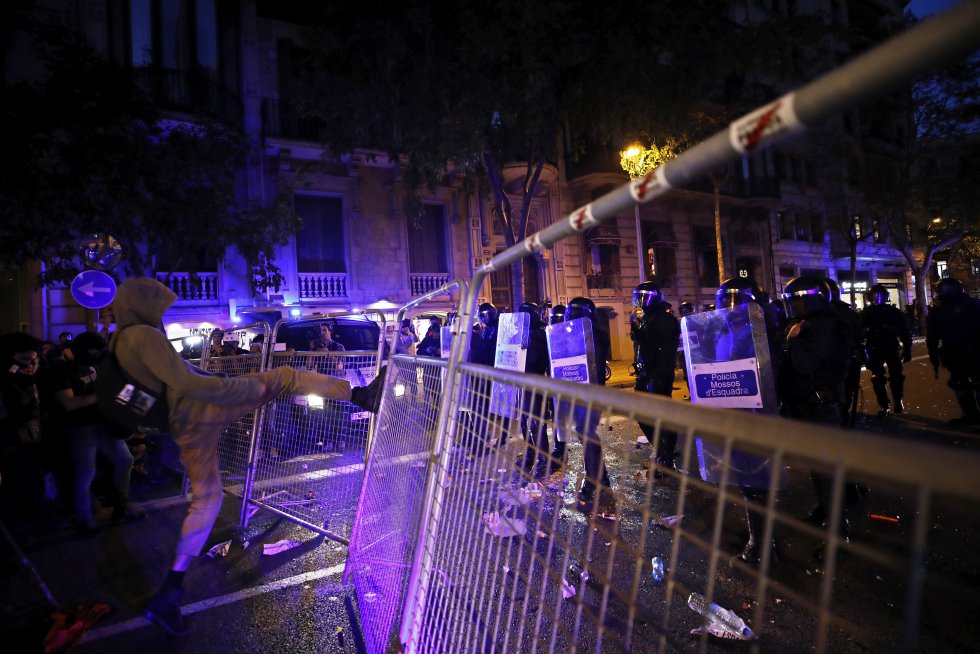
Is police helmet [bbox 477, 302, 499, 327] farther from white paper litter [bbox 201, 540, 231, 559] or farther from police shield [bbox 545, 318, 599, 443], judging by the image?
white paper litter [bbox 201, 540, 231, 559]

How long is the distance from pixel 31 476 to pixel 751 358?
272 inches

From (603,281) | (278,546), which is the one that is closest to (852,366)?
(278,546)

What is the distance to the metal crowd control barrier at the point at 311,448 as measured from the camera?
407 cm

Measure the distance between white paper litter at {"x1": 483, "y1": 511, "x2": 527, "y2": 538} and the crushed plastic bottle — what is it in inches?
74.7

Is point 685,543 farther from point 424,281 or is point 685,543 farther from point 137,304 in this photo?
point 424,281

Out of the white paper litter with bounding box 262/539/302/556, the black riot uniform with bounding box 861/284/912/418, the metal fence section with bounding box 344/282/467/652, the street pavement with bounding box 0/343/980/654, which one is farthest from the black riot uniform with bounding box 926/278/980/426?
the white paper litter with bounding box 262/539/302/556

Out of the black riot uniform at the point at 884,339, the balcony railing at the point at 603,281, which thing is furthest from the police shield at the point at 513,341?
the balcony railing at the point at 603,281

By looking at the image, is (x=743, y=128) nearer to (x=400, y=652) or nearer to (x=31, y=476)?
(x=400, y=652)

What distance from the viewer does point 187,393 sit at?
2998mm

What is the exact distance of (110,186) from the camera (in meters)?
10.9

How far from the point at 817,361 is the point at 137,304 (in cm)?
462

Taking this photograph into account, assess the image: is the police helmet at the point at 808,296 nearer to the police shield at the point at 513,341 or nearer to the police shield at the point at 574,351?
the police shield at the point at 574,351

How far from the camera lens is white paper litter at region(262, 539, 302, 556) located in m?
4.14

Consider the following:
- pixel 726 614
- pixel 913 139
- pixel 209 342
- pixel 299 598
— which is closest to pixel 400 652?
pixel 299 598
